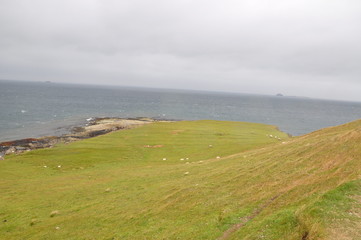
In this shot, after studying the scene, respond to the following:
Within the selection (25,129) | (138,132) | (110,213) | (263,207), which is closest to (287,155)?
(263,207)

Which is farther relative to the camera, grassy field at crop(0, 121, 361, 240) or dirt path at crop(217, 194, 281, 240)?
dirt path at crop(217, 194, 281, 240)

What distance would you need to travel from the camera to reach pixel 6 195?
35062 millimetres

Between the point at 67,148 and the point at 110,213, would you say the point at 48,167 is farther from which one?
the point at 110,213

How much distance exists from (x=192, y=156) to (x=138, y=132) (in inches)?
1234

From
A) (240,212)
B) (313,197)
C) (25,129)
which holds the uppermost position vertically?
(313,197)

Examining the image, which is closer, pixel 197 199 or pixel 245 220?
pixel 245 220

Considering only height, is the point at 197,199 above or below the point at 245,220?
below

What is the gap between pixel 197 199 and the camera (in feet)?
82.6

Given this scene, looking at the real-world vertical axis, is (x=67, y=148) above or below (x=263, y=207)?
below

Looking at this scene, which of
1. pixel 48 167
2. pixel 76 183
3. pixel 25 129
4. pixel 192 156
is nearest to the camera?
pixel 76 183

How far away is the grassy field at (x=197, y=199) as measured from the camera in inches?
620

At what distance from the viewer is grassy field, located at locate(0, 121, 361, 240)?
51.6 ft

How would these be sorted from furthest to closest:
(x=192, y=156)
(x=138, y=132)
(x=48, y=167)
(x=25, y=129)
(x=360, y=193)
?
(x=25, y=129)
(x=138, y=132)
(x=192, y=156)
(x=48, y=167)
(x=360, y=193)

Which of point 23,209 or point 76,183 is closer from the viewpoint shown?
point 23,209
